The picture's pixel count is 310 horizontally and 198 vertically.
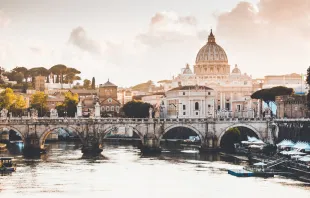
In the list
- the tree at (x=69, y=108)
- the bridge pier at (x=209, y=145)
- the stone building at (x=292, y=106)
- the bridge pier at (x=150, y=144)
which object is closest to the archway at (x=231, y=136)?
the bridge pier at (x=209, y=145)

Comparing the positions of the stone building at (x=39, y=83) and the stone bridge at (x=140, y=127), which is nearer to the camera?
the stone bridge at (x=140, y=127)

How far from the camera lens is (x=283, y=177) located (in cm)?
6228

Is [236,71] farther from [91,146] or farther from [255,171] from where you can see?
[255,171]

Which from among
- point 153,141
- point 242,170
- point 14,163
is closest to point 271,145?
point 153,141

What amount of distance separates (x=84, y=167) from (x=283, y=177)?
1609cm

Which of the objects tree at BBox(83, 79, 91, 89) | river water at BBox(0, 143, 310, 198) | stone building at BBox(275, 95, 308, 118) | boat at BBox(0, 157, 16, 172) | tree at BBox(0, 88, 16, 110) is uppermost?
tree at BBox(83, 79, 91, 89)

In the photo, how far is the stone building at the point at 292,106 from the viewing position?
3564 inches

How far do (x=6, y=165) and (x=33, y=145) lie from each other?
17.3m

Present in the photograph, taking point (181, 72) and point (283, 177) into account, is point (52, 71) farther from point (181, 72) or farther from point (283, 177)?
point (283, 177)

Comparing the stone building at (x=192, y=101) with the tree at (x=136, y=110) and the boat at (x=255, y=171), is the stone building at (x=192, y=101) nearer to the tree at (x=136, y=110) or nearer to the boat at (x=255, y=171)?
the tree at (x=136, y=110)

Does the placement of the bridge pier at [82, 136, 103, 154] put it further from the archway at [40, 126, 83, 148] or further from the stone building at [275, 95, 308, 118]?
the stone building at [275, 95, 308, 118]

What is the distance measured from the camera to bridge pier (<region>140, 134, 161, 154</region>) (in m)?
85.2

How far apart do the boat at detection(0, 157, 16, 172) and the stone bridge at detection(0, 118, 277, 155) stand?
15.7 m

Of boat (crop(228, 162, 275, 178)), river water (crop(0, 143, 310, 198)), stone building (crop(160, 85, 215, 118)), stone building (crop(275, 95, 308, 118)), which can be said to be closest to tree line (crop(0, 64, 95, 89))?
stone building (crop(160, 85, 215, 118))
